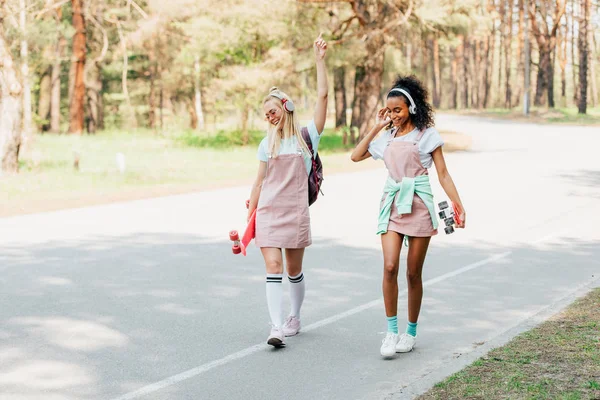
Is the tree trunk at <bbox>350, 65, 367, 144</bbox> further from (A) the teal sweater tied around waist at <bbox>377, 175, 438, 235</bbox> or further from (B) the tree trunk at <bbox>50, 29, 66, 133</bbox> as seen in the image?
(A) the teal sweater tied around waist at <bbox>377, 175, 438, 235</bbox>

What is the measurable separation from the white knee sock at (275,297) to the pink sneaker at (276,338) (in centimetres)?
4

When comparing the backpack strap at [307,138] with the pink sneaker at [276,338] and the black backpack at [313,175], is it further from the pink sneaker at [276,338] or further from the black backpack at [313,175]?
the pink sneaker at [276,338]

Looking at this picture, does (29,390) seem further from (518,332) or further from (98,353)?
(518,332)

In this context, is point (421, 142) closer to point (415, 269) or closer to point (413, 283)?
point (415, 269)

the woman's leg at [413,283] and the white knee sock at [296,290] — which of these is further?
the white knee sock at [296,290]

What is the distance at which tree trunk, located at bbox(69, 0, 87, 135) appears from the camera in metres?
49.4

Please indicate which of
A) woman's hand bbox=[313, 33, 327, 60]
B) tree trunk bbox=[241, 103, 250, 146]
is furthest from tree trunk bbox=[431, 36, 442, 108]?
woman's hand bbox=[313, 33, 327, 60]

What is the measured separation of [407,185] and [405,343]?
44.4 inches

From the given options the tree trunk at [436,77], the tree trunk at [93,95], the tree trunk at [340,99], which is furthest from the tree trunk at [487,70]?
the tree trunk at [93,95]

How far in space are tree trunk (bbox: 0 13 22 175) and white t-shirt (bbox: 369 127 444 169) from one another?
664 inches

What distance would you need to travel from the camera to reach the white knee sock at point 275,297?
6.69 m

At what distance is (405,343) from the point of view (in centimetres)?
656

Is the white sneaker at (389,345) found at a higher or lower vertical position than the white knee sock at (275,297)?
lower

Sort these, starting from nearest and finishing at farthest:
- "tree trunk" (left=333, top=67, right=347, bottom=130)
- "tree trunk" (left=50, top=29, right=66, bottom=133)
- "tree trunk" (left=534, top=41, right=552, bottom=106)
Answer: "tree trunk" (left=333, top=67, right=347, bottom=130) → "tree trunk" (left=50, top=29, right=66, bottom=133) → "tree trunk" (left=534, top=41, right=552, bottom=106)
